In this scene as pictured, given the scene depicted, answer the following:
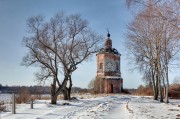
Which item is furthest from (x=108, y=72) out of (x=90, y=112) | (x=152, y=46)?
(x=90, y=112)

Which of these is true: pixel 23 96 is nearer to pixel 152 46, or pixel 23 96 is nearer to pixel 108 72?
pixel 152 46

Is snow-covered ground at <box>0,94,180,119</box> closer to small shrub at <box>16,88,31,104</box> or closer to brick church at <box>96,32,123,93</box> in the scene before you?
small shrub at <box>16,88,31,104</box>

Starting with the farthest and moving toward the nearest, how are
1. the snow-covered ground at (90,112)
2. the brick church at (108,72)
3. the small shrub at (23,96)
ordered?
1. the brick church at (108,72)
2. the small shrub at (23,96)
3. the snow-covered ground at (90,112)

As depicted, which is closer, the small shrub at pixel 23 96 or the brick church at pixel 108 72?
the small shrub at pixel 23 96

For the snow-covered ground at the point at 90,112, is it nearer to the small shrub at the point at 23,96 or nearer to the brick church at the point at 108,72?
the small shrub at the point at 23,96

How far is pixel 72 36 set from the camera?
109 ft

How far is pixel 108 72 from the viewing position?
6650 centimetres

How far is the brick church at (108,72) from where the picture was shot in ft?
217

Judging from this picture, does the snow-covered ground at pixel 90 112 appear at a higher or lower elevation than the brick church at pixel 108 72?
lower

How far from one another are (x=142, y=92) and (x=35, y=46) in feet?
112

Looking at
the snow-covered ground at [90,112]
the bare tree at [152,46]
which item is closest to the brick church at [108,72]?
the bare tree at [152,46]

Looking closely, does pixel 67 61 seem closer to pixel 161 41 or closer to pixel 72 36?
pixel 72 36

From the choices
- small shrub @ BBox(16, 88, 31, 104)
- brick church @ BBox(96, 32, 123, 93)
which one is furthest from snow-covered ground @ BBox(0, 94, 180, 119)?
brick church @ BBox(96, 32, 123, 93)

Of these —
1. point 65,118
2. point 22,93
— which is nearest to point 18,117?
point 65,118
